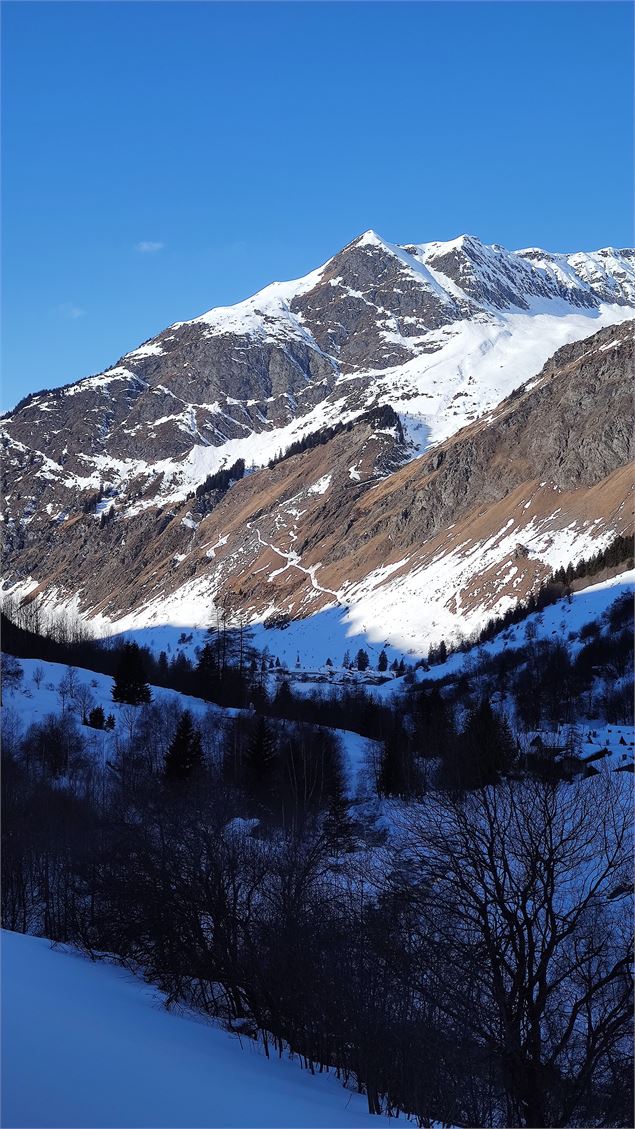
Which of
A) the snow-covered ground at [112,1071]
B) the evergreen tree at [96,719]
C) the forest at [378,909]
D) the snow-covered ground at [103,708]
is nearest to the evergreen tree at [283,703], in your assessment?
the snow-covered ground at [103,708]

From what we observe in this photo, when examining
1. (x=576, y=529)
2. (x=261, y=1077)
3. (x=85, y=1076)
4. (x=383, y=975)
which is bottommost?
(x=383, y=975)

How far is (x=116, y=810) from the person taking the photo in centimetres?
3728

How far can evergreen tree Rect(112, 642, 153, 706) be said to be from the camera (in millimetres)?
71750

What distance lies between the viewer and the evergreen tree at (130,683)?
71750mm

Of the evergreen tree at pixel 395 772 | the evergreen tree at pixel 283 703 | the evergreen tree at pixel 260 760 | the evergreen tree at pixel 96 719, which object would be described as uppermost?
the evergreen tree at pixel 96 719

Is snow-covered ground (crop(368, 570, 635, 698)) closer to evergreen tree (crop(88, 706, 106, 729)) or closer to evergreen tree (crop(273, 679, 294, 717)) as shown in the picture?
evergreen tree (crop(273, 679, 294, 717))

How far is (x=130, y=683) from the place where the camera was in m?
72.6

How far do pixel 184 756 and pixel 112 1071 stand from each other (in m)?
43.1

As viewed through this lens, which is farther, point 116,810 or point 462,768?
point 116,810

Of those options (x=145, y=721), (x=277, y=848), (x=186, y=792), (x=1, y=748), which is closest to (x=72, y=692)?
(x=145, y=721)

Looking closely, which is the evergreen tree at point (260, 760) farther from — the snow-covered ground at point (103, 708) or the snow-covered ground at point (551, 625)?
the snow-covered ground at point (551, 625)

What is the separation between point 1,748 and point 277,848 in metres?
24.5

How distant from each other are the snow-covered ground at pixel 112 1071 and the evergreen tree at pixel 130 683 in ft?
190

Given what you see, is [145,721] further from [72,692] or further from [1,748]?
[1,748]
